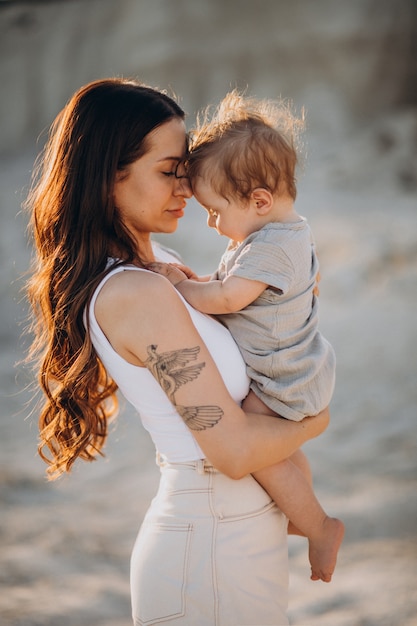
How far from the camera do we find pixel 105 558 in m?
4.11

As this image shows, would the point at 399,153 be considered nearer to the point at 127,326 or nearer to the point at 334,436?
the point at 334,436

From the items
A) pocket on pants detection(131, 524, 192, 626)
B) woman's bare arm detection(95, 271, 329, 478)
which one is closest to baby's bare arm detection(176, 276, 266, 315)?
woman's bare arm detection(95, 271, 329, 478)

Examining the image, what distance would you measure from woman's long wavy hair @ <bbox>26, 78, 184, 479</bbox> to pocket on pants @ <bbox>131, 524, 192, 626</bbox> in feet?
1.27

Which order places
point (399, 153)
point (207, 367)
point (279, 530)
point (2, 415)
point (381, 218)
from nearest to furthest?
point (207, 367), point (279, 530), point (2, 415), point (381, 218), point (399, 153)

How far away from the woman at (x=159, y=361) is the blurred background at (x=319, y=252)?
465 millimetres

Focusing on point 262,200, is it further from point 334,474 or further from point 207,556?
point 334,474

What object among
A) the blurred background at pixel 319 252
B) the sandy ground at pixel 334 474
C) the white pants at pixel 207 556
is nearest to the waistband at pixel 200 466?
the white pants at pixel 207 556

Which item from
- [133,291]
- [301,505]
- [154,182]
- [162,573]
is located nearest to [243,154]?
[154,182]

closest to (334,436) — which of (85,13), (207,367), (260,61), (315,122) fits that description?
(207,367)

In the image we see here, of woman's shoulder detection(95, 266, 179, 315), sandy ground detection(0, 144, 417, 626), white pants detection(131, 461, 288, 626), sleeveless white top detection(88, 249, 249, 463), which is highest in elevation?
woman's shoulder detection(95, 266, 179, 315)

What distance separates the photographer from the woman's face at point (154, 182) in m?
1.96

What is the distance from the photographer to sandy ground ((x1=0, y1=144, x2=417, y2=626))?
3623mm

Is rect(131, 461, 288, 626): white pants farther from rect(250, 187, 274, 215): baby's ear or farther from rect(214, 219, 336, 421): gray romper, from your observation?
rect(250, 187, 274, 215): baby's ear

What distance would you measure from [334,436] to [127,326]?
3.68 m
